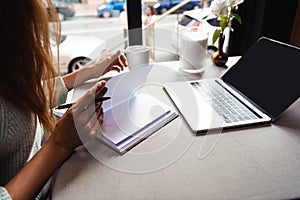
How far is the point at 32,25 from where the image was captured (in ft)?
1.68

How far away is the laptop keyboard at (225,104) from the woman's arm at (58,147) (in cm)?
32

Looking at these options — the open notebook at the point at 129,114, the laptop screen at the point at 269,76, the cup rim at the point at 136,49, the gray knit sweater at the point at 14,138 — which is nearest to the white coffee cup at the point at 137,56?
the cup rim at the point at 136,49

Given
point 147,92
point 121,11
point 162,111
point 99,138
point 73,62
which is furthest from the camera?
point 73,62

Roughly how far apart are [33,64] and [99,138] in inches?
8.5

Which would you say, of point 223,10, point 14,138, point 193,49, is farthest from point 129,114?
point 223,10

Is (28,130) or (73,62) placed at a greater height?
(28,130)

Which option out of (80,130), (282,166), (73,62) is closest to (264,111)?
(282,166)

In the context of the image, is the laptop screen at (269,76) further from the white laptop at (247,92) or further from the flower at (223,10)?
the flower at (223,10)

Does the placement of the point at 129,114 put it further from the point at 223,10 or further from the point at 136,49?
the point at 223,10

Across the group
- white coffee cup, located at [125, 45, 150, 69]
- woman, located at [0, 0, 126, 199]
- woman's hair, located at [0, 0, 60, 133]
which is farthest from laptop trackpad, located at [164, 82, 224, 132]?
woman's hair, located at [0, 0, 60, 133]

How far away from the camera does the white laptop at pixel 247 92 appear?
0.63 m

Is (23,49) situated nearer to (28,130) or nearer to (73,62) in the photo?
(28,130)

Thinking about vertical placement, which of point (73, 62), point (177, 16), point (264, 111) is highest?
point (177, 16)

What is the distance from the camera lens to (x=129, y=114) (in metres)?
0.65
